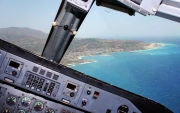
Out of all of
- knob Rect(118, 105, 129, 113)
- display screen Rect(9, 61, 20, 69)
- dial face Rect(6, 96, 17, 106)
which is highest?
display screen Rect(9, 61, 20, 69)

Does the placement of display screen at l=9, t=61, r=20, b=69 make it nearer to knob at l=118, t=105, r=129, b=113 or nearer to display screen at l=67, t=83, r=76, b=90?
display screen at l=67, t=83, r=76, b=90

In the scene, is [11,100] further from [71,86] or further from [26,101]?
[71,86]

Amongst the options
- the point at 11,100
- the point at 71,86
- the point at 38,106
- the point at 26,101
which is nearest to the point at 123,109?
the point at 71,86

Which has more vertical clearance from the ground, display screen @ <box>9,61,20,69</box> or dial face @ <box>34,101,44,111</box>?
display screen @ <box>9,61,20,69</box>

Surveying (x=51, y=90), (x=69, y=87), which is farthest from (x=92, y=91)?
(x=51, y=90)

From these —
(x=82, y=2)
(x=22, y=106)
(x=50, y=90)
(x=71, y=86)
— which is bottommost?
(x=22, y=106)

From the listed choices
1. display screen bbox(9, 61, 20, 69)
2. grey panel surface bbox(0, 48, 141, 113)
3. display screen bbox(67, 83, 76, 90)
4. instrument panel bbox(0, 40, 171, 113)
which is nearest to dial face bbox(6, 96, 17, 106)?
instrument panel bbox(0, 40, 171, 113)

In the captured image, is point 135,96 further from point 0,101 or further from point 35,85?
point 0,101

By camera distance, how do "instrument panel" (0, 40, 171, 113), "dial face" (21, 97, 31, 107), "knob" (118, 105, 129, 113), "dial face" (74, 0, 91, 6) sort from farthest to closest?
"knob" (118, 105, 129, 113), "dial face" (21, 97, 31, 107), "instrument panel" (0, 40, 171, 113), "dial face" (74, 0, 91, 6)
